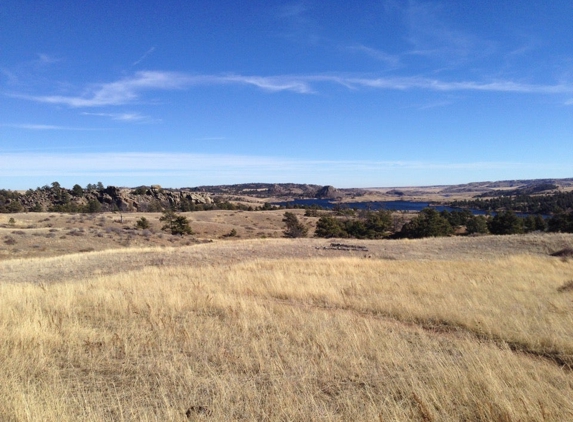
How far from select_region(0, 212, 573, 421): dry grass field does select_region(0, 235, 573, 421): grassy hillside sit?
2cm

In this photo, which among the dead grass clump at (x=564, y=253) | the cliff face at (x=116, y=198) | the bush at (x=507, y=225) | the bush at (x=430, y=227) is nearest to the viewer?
the dead grass clump at (x=564, y=253)

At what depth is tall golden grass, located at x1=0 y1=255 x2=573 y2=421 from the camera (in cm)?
320

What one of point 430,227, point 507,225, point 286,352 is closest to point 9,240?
point 286,352

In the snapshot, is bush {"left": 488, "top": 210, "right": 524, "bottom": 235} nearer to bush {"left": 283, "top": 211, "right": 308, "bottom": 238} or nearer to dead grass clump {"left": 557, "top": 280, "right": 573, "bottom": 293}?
bush {"left": 283, "top": 211, "right": 308, "bottom": 238}

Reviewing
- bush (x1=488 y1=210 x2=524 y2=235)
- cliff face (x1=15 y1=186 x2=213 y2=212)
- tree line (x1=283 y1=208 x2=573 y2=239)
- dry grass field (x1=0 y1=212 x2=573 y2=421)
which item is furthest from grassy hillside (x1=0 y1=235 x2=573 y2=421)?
cliff face (x1=15 y1=186 x2=213 y2=212)

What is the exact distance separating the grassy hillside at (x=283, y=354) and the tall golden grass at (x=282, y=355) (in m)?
0.02

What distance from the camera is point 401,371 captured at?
4055mm

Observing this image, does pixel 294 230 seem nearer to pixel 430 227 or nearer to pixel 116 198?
pixel 430 227

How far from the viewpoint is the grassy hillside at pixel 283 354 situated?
10.5ft

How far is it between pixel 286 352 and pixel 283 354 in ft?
0.34

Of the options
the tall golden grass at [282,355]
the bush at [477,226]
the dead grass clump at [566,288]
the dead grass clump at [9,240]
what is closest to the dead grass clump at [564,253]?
the dead grass clump at [566,288]

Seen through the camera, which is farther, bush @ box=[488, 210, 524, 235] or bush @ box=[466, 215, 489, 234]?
bush @ box=[466, 215, 489, 234]

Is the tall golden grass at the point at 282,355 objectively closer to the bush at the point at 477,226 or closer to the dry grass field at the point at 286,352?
the dry grass field at the point at 286,352

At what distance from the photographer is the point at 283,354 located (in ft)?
15.0
